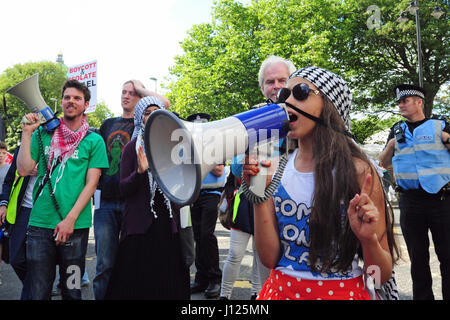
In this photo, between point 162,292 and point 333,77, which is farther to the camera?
point 162,292

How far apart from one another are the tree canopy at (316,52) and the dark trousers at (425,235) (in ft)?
51.5

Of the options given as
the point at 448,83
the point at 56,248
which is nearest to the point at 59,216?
the point at 56,248

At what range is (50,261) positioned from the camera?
266 cm

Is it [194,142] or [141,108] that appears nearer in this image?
[194,142]

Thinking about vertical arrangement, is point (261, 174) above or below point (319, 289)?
above

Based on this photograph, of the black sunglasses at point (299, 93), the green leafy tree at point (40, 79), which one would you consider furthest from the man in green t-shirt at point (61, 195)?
the green leafy tree at point (40, 79)

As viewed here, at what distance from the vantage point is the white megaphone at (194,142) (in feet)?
3.38

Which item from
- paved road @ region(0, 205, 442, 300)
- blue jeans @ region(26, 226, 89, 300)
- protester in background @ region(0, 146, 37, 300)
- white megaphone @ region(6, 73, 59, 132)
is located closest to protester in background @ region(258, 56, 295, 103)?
white megaphone @ region(6, 73, 59, 132)

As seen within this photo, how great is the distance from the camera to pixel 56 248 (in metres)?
2.70

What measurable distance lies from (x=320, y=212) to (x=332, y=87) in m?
0.50

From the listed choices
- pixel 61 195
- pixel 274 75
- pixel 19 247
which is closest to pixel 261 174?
pixel 274 75

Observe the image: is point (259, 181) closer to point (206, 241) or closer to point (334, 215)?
point (334, 215)

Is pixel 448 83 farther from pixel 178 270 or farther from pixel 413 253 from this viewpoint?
pixel 178 270
